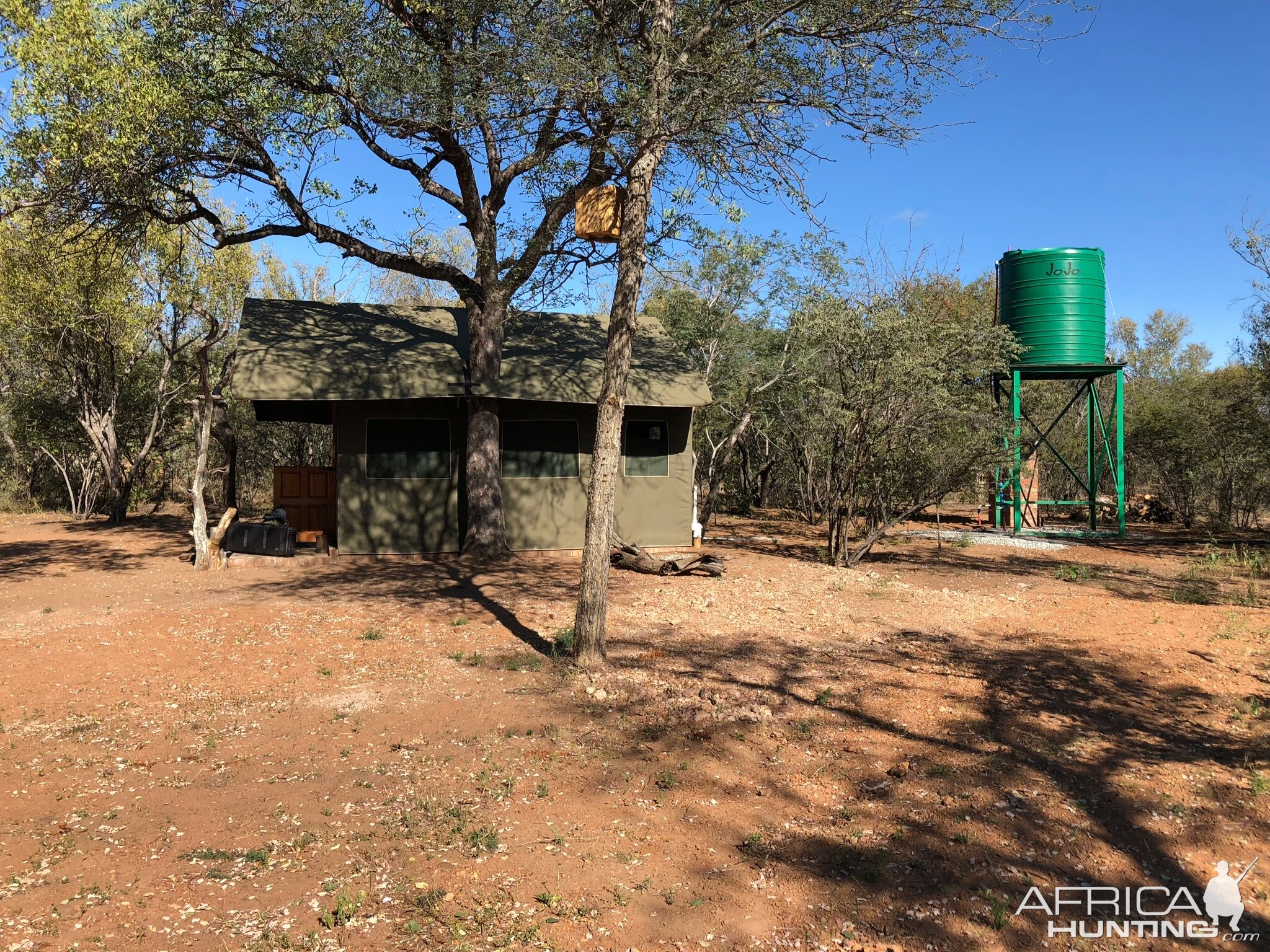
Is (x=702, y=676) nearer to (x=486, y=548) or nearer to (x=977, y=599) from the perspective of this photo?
(x=977, y=599)

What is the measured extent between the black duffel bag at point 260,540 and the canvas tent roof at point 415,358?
1.89 meters

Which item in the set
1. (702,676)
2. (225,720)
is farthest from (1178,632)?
(225,720)

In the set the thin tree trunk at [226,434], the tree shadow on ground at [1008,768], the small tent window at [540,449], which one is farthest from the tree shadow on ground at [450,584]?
the tree shadow on ground at [1008,768]

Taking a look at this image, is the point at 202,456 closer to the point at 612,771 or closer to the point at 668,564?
the point at 668,564

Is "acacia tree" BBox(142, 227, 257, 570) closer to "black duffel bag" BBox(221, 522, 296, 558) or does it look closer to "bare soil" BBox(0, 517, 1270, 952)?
"black duffel bag" BBox(221, 522, 296, 558)

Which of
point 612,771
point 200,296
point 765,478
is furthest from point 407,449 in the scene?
point 765,478

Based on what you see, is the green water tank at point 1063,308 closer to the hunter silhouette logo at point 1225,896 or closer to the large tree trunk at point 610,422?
the large tree trunk at point 610,422

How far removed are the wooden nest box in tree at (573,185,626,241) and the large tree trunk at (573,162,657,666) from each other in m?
0.33

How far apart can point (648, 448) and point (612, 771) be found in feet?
31.2

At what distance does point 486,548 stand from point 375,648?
206 inches

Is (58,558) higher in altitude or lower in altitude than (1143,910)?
higher

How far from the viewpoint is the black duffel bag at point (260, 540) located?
38.2 ft

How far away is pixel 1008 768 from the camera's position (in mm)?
4578

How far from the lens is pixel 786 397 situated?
17.0 metres
